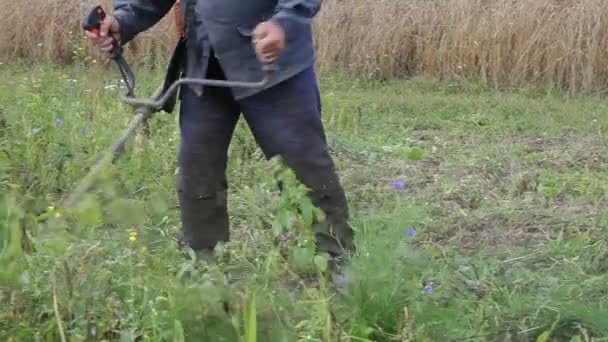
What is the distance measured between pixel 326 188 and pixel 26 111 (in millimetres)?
2157

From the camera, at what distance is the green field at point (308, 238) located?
2504 mm

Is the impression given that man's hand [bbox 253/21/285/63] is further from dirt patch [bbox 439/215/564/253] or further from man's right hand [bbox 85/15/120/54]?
dirt patch [bbox 439/215/564/253]

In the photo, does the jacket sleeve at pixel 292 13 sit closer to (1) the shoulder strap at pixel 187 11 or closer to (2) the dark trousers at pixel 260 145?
(2) the dark trousers at pixel 260 145

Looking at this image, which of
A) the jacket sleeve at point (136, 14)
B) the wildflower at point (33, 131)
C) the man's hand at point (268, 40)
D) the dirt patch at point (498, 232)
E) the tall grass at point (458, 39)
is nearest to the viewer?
the man's hand at point (268, 40)

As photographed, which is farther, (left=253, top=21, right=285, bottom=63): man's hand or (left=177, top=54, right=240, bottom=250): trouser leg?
(left=177, top=54, right=240, bottom=250): trouser leg

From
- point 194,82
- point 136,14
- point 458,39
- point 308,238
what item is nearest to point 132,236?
point 308,238

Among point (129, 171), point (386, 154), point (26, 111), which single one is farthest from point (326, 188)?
point (386, 154)

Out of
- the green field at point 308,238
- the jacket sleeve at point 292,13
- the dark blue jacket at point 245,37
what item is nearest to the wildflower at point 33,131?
the green field at point 308,238

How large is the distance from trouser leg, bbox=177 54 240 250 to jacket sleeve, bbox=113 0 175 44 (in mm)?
292

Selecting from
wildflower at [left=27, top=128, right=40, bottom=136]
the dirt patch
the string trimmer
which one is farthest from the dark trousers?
wildflower at [left=27, top=128, right=40, bottom=136]

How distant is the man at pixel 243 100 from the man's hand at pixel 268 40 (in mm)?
30

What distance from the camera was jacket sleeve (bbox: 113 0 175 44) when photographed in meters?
3.61

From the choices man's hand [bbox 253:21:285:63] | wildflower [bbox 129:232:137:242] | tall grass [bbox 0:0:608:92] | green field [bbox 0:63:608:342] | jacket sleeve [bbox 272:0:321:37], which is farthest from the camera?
tall grass [bbox 0:0:608:92]

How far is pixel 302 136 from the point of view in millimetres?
3422
